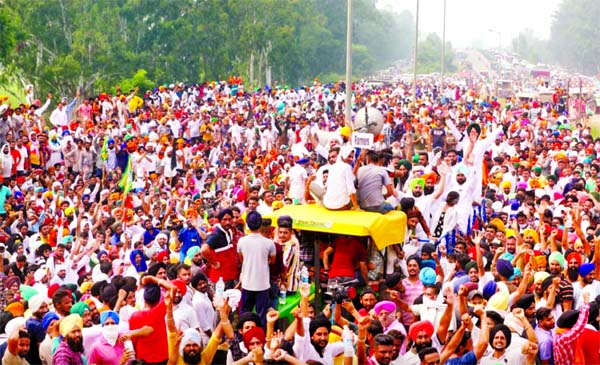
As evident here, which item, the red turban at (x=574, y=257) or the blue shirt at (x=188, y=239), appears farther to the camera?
the blue shirt at (x=188, y=239)

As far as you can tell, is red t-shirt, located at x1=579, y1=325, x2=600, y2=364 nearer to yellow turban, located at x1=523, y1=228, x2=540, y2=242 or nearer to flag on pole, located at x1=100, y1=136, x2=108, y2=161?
yellow turban, located at x1=523, y1=228, x2=540, y2=242

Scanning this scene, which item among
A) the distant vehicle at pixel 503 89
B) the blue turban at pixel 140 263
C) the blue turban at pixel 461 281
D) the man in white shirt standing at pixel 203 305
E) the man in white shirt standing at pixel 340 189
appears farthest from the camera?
the distant vehicle at pixel 503 89

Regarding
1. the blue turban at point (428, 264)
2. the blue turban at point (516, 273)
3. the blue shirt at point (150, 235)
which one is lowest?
the blue shirt at point (150, 235)

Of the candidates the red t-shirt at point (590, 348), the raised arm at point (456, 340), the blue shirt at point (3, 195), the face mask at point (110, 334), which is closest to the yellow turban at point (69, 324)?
the face mask at point (110, 334)

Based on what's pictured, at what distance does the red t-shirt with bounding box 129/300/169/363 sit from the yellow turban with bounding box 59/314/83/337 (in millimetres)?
436

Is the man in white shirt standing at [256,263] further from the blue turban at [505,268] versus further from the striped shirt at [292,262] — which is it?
the blue turban at [505,268]

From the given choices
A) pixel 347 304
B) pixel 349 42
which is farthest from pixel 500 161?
pixel 347 304

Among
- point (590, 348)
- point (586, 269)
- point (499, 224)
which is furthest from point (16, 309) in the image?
point (499, 224)

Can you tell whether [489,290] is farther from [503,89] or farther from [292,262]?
[503,89]

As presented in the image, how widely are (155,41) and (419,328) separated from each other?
147 ft

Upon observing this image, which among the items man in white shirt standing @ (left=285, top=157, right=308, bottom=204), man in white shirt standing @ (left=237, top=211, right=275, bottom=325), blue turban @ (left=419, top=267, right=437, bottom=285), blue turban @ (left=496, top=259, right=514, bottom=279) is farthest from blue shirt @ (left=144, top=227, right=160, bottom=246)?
blue turban @ (left=496, top=259, right=514, bottom=279)

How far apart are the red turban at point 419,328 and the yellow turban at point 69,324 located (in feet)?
8.90

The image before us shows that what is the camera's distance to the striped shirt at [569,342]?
815 cm

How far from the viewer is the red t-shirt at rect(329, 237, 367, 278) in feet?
33.3
